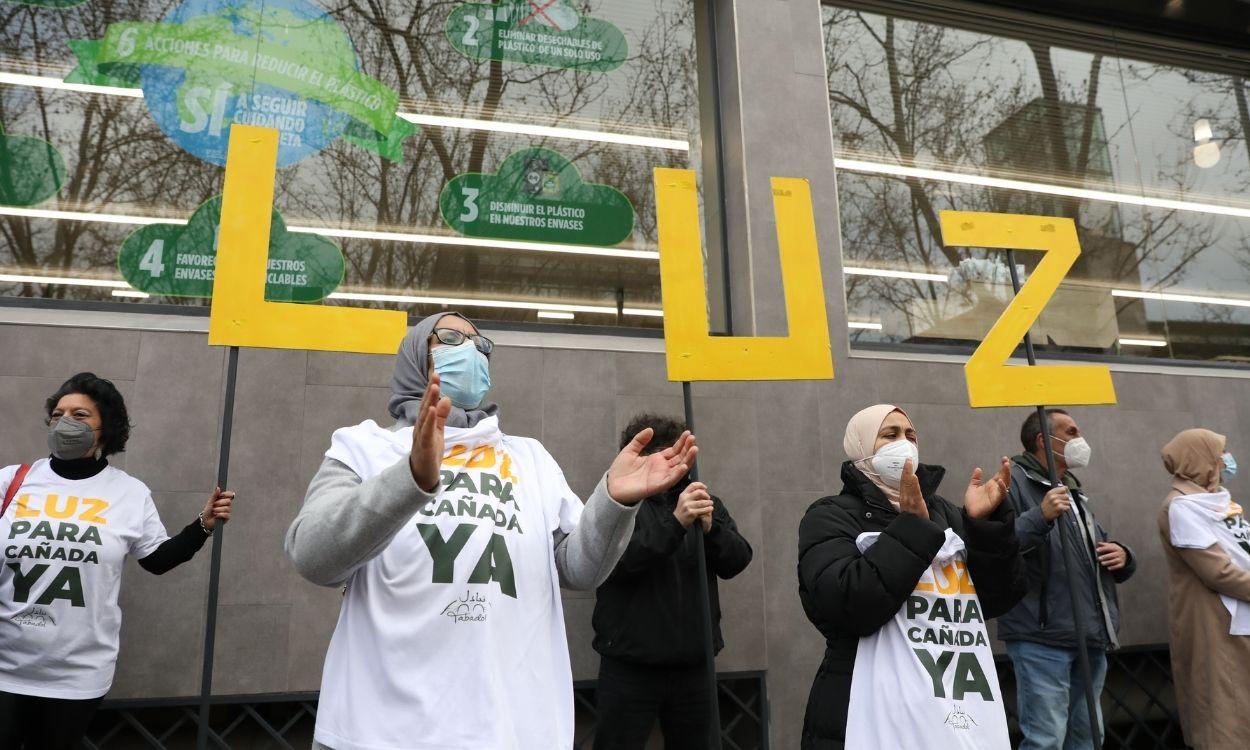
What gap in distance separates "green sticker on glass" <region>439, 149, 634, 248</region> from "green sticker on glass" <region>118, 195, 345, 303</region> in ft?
2.80

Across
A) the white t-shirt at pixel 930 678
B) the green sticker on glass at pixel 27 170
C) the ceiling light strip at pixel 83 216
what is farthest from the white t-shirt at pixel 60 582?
the white t-shirt at pixel 930 678

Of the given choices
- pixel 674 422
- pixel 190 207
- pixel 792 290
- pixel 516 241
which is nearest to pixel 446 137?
pixel 516 241

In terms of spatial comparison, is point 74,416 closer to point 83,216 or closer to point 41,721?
point 41,721

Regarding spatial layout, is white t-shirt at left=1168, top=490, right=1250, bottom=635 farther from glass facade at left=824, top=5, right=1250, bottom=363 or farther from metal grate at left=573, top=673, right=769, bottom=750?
metal grate at left=573, top=673, right=769, bottom=750

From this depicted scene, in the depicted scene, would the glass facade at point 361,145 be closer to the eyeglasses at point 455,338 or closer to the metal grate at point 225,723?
the metal grate at point 225,723

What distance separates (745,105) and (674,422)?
272 cm

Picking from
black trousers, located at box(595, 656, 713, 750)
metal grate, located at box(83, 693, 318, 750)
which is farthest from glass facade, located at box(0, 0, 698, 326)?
black trousers, located at box(595, 656, 713, 750)

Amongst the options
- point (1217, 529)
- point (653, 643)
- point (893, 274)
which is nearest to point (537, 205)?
point (893, 274)

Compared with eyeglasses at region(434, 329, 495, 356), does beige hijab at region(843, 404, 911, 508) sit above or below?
below

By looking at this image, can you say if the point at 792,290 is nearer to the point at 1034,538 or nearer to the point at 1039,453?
the point at 1034,538

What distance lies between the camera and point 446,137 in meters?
5.82

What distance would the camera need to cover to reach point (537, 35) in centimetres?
616

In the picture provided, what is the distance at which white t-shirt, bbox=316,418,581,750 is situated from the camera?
79.2 inches

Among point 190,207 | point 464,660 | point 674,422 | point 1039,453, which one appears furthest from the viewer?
point 190,207
